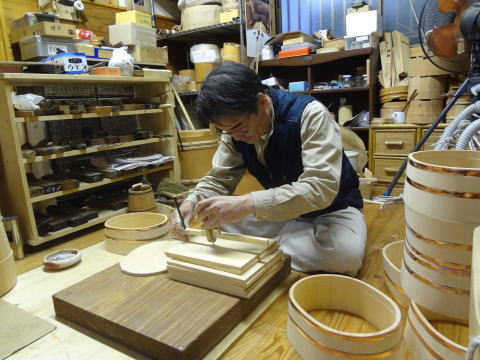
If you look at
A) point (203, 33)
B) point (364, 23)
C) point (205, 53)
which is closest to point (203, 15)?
point (203, 33)

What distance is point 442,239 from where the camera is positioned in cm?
85

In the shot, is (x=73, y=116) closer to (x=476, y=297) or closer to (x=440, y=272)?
(x=440, y=272)

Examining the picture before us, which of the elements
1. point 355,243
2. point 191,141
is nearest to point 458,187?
point 355,243

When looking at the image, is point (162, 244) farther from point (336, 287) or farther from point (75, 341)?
point (336, 287)

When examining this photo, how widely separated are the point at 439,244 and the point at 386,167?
2.43m

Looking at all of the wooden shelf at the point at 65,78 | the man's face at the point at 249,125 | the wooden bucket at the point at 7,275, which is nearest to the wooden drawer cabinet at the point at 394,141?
the wooden shelf at the point at 65,78

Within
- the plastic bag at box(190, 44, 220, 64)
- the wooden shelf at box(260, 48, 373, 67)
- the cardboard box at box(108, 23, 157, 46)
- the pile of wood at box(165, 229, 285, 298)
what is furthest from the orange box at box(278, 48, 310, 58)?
the pile of wood at box(165, 229, 285, 298)

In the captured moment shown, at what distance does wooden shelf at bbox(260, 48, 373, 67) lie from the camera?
326 cm

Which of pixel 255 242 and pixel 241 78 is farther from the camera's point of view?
pixel 255 242

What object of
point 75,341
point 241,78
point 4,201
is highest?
point 241,78

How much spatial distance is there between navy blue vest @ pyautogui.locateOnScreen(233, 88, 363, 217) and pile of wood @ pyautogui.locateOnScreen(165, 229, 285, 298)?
39 cm

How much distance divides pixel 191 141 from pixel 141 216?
113 cm

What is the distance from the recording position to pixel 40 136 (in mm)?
2719

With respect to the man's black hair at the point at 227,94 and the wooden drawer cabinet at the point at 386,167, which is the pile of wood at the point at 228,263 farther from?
the wooden drawer cabinet at the point at 386,167
